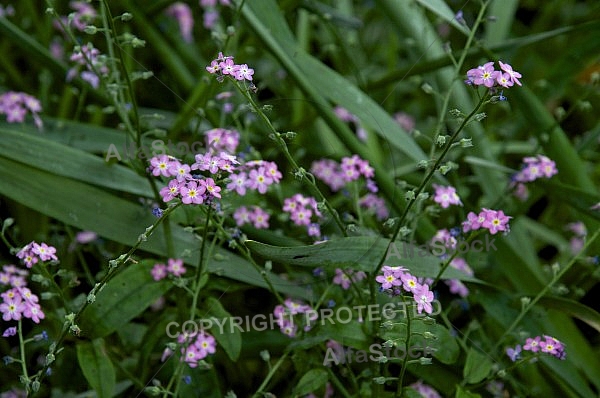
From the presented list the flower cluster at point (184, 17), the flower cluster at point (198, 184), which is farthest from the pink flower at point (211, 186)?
the flower cluster at point (184, 17)

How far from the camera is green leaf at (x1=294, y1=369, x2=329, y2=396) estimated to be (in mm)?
1254

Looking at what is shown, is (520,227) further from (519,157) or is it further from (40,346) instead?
(40,346)

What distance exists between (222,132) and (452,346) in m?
→ 0.54

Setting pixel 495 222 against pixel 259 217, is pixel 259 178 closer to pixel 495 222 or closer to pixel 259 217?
pixel 259 217

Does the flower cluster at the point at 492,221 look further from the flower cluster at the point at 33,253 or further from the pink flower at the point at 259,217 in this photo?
the flower cluster at the point at 33,253

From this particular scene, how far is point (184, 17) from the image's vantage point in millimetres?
2230

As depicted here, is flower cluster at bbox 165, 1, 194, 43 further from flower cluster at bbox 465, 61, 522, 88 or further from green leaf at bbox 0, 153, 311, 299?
flower cluster at bbox 465, 61, 522, 88

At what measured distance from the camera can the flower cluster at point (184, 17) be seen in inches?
87.0

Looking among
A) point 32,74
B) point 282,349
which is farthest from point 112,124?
point 282,349

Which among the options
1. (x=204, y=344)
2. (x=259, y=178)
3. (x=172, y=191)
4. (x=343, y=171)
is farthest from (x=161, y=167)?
(x=343, y=171)

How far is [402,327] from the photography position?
1215 millimetres

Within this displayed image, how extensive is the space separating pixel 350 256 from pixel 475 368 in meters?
0.31

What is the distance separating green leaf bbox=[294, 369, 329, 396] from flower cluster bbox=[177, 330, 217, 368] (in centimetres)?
16

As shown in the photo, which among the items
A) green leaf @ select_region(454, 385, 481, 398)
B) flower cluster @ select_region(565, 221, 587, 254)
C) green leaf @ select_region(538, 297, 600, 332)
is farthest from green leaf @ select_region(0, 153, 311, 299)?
flower cluster @ select_region(565, 221, 587, 254)
